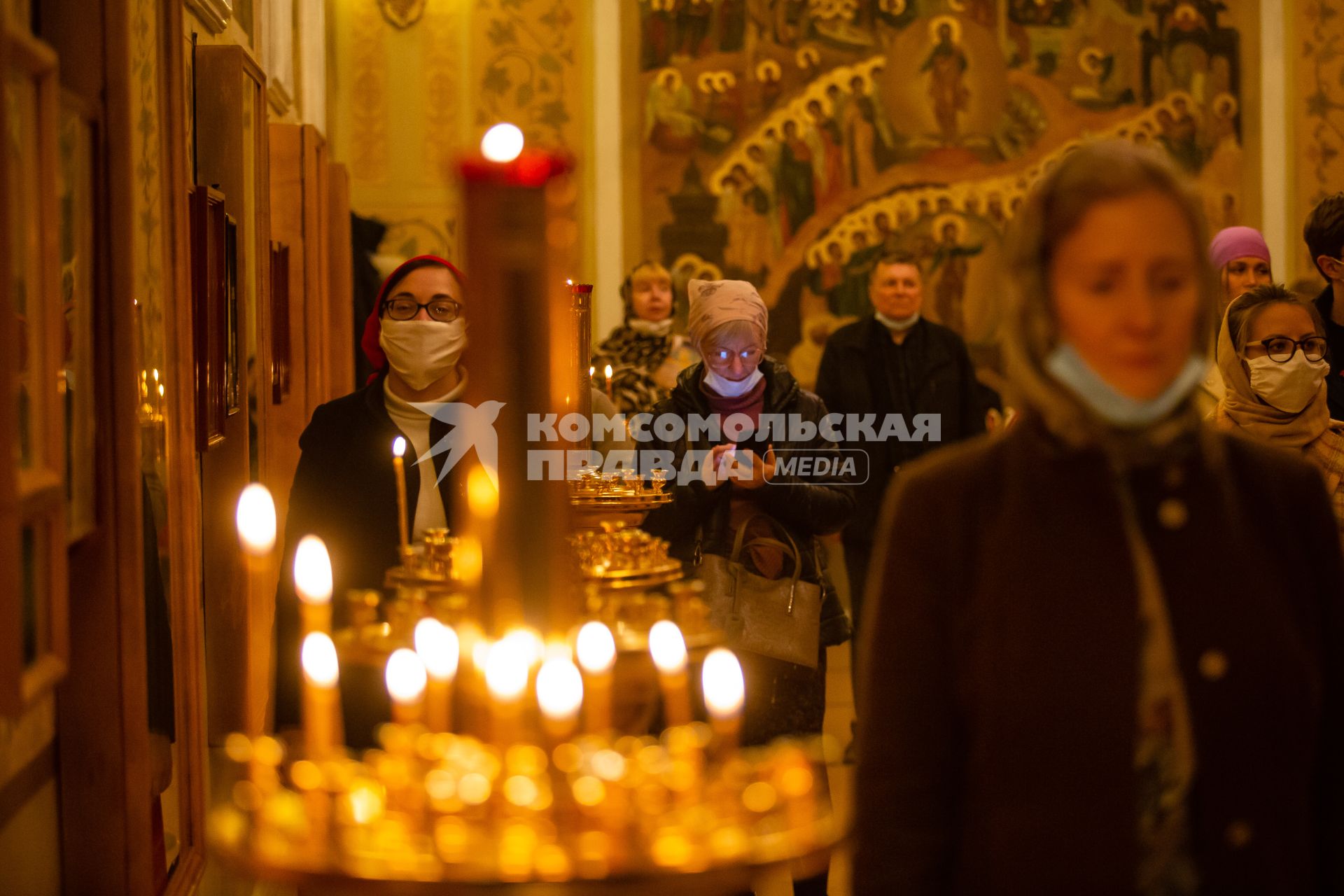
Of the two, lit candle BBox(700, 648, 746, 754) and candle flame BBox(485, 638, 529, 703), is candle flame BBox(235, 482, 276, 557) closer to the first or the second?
candle flame BBox(485, 638, 529, 703)

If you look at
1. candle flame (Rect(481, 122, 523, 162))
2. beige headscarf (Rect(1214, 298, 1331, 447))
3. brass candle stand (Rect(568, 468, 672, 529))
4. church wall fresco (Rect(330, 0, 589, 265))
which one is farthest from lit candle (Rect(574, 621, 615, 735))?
church wall fresco (Rect(330, 0, 589, 265))

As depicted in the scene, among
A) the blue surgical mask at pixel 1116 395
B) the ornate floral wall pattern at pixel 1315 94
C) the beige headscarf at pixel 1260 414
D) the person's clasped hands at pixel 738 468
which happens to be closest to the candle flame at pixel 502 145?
the blue surgical mask at pixel 1116 395

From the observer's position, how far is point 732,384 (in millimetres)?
3799

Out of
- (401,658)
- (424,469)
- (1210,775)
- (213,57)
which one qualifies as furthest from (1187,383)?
(213,57)

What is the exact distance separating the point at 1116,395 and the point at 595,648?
2.15 feet

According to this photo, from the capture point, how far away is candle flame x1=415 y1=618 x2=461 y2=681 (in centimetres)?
146

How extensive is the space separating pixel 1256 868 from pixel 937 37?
832 centimetres

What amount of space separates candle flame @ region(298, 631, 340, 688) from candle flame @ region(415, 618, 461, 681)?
4.2 inches

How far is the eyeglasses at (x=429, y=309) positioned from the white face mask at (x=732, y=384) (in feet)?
2.75

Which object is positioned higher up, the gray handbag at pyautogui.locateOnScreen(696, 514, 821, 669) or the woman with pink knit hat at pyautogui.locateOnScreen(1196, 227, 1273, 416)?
the woman with pink knit hat at pyautogui.locateOnScreen(1196, 227, 1273, 416)

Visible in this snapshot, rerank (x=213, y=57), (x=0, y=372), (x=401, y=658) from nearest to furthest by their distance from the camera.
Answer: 1. (x=401, y=658)
2. (x=0, y=372)
3. (x=213, y=57)

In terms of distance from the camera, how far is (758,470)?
3506mm

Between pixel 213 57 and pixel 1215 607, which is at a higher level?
pixel 213 57

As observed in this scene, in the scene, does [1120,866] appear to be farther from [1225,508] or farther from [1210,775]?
[1225,508]
